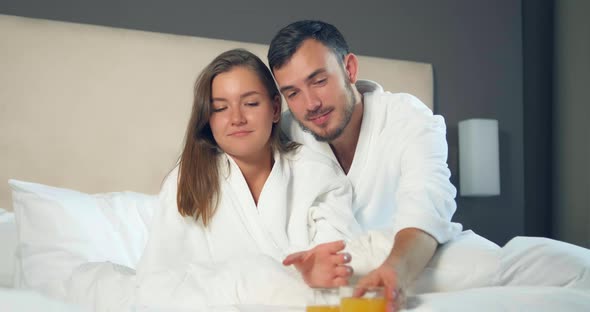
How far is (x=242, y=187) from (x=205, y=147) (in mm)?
184

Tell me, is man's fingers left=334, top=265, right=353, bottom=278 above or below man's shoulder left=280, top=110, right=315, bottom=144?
below

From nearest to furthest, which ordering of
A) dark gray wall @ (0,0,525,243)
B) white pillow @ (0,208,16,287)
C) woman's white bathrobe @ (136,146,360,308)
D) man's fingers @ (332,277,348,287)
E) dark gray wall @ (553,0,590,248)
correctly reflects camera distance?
man's fingers @ (332,277,348,287) < woman's white bathrobe @ (136,146,360,308) < white pillow @ (0,208,16,287) < dark gray wall @ (0,0,525,243) < dark gray wall @ (553,0,590,248)

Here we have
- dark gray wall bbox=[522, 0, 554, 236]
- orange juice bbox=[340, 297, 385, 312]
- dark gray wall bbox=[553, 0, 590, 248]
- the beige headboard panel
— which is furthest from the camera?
dark gray wall bbox=[522, 0, 554, 236]

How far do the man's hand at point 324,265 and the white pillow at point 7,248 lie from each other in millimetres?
1193

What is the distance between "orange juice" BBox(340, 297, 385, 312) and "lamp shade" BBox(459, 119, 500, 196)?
2332mm

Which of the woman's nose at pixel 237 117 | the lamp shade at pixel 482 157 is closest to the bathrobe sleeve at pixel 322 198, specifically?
the woman's nose at pixel 237 117

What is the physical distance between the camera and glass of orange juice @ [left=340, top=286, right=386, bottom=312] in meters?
1.02

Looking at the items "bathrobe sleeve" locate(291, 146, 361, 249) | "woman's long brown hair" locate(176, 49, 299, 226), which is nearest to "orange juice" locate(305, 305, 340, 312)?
"bathrobe sleeve" locate(291, 146, 361, 249)

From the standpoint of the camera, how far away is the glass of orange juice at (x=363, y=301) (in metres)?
1.02

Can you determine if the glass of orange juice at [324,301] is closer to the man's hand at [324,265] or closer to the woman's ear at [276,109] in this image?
the man's hand at [324,265]

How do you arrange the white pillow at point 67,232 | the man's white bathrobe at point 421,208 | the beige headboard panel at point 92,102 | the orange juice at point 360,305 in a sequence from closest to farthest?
the orange juice at point 360,305 < the man's white bathrobe at point 421,208 < the white pillow at point 67,232 < the beige headboard panel at point 92,102

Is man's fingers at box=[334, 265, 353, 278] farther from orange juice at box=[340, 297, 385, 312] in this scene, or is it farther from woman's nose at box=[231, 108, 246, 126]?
woman's nose at box=[231, 108, 246, 126]

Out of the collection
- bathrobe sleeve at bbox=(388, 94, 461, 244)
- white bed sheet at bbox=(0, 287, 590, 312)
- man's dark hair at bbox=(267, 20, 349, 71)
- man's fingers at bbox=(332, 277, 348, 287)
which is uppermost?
man's dark hair at bbox=(267, 20, 349, 71)

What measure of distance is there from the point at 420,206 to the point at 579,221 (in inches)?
87.3
